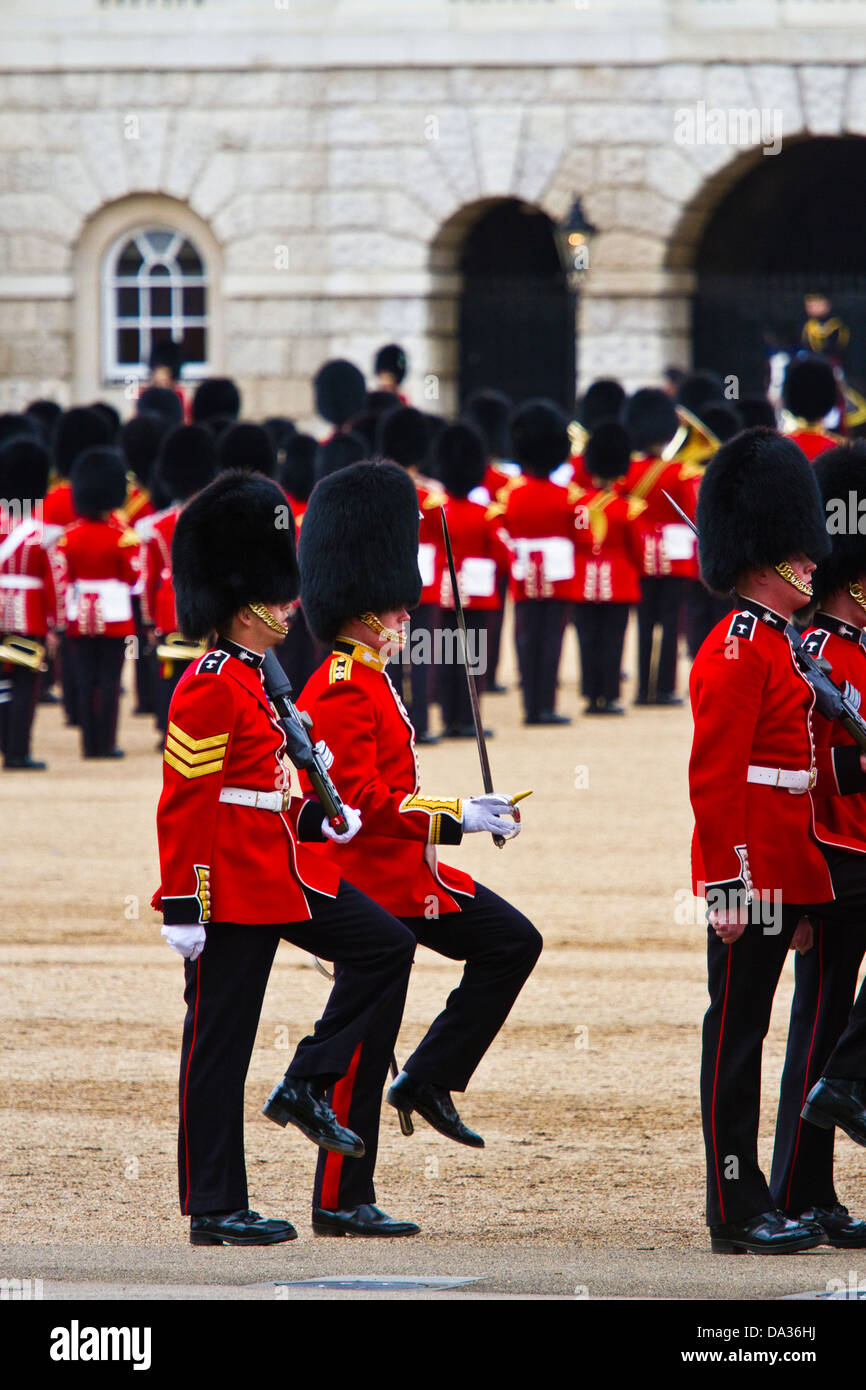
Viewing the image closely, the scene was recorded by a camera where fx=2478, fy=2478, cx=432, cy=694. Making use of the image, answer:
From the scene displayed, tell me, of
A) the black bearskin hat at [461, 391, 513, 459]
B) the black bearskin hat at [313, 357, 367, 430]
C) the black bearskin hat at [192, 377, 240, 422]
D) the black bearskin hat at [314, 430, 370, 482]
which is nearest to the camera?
the black bearskin hat at [314, 430, 370, 482]

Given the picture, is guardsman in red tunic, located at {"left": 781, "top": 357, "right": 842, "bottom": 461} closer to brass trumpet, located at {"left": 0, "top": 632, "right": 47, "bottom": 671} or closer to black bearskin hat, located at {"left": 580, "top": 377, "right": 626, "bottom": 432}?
brass trumpet, located at {"left": 0, "top": 632, "right": 47, "bottom": 671}

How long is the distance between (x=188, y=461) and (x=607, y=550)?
2.02 meters

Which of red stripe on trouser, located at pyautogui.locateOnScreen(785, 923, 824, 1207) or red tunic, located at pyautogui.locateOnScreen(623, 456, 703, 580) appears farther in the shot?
red tunic, located at pyautogui.locateOnScreen(623, 456, 703, 580)

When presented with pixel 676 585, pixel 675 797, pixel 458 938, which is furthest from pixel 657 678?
pixel 458 938

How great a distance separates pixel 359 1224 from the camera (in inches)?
157

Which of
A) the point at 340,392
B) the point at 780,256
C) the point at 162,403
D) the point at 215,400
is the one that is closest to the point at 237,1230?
the point at 340,392

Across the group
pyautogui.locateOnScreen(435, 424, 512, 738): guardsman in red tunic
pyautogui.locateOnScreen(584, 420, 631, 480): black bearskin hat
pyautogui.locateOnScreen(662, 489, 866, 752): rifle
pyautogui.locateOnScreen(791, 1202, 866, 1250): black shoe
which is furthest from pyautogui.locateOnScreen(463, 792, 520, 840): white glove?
pyautogui.locateOnScreen(584, 420, 631, 480): black bearskin hat

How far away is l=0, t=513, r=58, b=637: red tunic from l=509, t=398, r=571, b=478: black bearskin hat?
246cm

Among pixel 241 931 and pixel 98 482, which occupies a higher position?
pixel 98 482

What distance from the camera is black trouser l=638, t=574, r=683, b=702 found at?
38.5 ft

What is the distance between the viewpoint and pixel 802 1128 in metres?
4.02

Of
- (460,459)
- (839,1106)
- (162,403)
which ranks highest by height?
(162,403)

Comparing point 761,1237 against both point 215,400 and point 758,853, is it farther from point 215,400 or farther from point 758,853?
point 215,400
